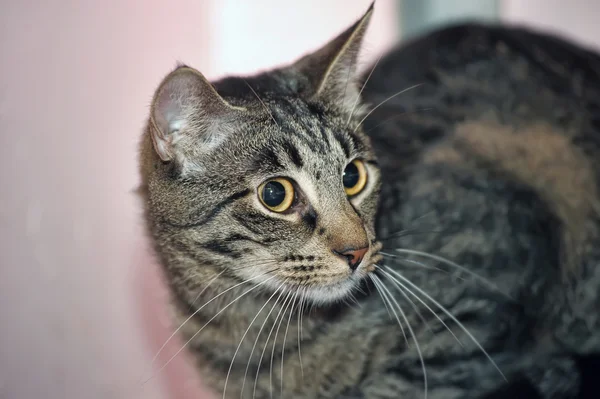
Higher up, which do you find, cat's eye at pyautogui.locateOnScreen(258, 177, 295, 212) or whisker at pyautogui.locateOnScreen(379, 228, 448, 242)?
cat's eye at pyautogui.locateOnScreen(258, 177, 295, 212)

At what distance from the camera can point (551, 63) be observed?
1.83m

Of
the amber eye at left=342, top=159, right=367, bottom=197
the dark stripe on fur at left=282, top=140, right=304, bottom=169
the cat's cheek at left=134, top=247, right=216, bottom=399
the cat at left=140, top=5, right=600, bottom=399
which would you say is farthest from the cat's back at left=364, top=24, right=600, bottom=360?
the cat's cheek at left=134, top=247, right=216, bottom=399

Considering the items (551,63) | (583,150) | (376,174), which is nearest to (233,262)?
(376,174)

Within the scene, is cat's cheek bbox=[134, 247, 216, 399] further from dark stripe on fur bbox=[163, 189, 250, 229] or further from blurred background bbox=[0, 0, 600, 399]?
dark stripe on fur bbox=[163, 189, 250, 229]

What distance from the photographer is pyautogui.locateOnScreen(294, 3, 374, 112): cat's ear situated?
122 centimetres

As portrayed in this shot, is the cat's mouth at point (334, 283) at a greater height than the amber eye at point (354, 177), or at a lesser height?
lesser

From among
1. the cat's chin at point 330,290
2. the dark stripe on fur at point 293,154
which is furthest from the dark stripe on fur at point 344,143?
the cat's chin at point 330,290

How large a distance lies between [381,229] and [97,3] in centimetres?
75

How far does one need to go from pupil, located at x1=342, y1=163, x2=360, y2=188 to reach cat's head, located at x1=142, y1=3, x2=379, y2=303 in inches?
1.3

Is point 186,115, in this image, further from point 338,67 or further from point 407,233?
point 407,233

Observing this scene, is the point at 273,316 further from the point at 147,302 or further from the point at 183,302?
the point at 147,302

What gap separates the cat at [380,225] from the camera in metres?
1.12

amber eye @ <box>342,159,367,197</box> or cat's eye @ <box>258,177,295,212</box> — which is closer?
cat's eye @ <box>258,177,295,212</box>

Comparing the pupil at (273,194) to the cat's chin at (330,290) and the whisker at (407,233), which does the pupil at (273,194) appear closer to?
the cat's chin at (330,290)
